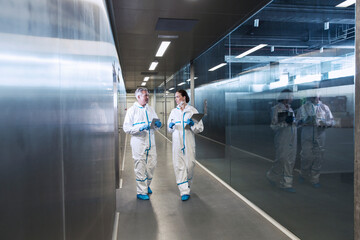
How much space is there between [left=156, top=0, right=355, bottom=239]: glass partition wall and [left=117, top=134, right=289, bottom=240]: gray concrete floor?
11.3 inches

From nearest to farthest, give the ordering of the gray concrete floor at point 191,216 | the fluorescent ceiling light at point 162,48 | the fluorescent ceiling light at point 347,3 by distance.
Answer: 1. the fluorescent ceiling light at point 347,3
2. the gray concrete floor at point 191,216
3. the fluorescent ceiling light at point 162,48

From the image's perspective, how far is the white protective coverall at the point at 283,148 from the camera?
9.69 feet

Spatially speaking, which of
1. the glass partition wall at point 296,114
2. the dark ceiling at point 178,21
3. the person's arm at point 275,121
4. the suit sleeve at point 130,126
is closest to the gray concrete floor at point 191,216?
the glass partition wall at point 296,114

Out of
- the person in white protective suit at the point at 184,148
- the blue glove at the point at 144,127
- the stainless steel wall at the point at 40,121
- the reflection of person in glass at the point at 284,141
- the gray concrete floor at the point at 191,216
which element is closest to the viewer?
the stainless steel wall at the point at 40,121

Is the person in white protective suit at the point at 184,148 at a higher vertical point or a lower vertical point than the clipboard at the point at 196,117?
lower

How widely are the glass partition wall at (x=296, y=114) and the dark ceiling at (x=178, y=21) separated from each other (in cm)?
29

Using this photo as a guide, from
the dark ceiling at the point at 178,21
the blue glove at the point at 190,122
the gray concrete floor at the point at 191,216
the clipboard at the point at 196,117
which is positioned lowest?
the gray concrete floor at the point at 191,216

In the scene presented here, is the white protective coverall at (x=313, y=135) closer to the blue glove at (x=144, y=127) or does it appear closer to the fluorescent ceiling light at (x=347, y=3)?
the fluorescent ceiling light at (x=347, y=3)

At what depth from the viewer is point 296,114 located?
2.83 meters

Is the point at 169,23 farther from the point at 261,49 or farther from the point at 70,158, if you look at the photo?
the point at 70,158

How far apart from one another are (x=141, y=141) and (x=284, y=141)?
213 centimetres

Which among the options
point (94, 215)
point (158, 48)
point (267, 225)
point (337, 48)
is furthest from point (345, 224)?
point (158, 48)

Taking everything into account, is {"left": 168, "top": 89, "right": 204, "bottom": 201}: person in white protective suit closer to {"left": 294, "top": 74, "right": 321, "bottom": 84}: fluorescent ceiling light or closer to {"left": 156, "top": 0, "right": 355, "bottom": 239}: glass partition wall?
{"left": 156, "top": 0, "right": 355, "bottom": 239}: glass partition wall

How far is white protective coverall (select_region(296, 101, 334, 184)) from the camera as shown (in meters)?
2.43
